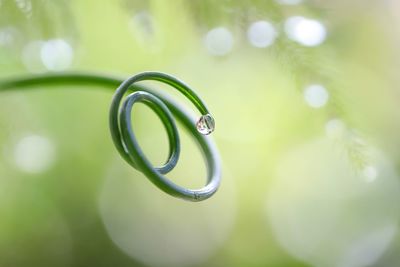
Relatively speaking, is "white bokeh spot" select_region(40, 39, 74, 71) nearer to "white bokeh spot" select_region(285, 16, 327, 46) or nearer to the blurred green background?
"white bokeh spot" select_region(285, 16, 327, 46)

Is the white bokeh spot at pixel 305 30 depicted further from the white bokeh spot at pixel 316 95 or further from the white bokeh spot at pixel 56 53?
the white bokeh spot at pixel 56 53

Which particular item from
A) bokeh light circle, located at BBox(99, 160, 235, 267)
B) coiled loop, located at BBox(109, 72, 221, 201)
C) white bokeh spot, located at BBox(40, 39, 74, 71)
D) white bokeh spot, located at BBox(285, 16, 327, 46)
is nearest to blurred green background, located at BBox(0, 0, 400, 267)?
bokeh light circle, located at BBox(99, 160, 235, 267)

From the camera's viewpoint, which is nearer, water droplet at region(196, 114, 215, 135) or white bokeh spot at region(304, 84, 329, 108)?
water droplet at region(196, 114, 215, 135)

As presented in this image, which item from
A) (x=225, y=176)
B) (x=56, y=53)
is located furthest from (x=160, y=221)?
(x=56, y=53)

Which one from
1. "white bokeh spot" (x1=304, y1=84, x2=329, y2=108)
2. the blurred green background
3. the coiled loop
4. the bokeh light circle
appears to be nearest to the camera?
the coiled loop

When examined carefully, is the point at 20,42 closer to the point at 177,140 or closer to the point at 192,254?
the point at 177,140

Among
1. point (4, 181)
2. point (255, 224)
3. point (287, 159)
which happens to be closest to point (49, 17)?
point (4, 181)

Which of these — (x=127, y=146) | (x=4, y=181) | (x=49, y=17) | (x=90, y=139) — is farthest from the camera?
(x=90, y=139)
